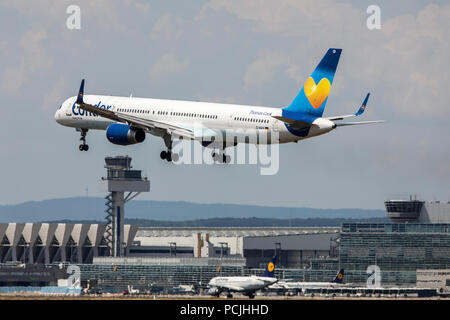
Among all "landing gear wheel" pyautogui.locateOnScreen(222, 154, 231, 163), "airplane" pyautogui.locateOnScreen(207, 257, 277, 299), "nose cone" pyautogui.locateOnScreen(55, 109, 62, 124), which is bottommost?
"airplane" pyautogui.locateOnScreen(207, 257, 277, 299)

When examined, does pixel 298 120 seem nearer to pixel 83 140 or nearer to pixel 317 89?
pixel 317 89

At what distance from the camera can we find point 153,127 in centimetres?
11606

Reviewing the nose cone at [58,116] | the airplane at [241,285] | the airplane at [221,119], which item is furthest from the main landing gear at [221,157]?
the airplane at [241,285]

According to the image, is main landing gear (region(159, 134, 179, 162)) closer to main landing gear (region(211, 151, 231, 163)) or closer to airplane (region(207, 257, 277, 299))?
main landing gear (region(211, 151, 231, 163))

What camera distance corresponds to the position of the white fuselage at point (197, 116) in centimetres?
11144

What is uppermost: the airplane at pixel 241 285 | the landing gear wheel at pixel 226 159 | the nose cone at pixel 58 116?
the nose cone at pixel 58 116

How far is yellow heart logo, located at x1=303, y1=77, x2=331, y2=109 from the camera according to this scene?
112 m

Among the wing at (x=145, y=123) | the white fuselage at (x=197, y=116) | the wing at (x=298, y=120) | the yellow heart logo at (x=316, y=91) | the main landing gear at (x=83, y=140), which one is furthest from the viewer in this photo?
the main landing gear at (x=83, y=140)

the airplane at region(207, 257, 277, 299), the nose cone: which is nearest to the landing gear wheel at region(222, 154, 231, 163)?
the nose cone

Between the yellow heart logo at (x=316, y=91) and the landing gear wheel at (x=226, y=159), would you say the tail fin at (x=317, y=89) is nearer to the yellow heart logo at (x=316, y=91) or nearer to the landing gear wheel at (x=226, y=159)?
the yellow heart logo at (x=316, y=91)
